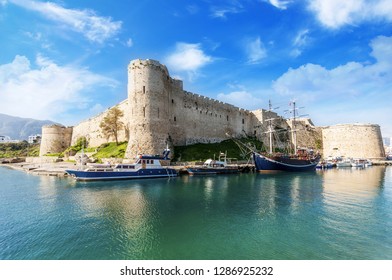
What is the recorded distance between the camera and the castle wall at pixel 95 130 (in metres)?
41.1

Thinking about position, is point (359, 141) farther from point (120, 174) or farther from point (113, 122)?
point (120, 174)

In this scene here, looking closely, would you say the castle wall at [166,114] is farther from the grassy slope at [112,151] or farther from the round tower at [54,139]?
the round tower at [54,139]

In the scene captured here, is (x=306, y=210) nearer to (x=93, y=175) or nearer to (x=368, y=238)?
(x=368, y=238)

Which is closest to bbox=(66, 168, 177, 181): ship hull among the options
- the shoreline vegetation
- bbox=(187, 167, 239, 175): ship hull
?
bbox=(187, 167, 239, 175): ship hull

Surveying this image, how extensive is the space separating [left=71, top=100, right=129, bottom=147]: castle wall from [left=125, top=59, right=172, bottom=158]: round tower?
29.8 ft

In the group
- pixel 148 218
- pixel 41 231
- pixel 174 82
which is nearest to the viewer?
pixel 41 231

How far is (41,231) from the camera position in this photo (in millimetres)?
10008

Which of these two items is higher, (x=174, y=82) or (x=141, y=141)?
(x=174, y=82)

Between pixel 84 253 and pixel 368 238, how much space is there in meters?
10.8

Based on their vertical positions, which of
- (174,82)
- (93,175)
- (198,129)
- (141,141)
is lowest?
(93,175)

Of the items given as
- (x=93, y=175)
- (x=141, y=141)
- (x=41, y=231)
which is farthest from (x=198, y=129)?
(x=41, y=231)

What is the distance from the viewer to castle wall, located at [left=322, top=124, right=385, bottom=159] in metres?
57.0

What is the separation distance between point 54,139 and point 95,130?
14283 millimetres

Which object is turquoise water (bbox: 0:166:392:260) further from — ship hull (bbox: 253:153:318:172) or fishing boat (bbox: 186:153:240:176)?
ship hull (bbox: 253:153:318:172)
